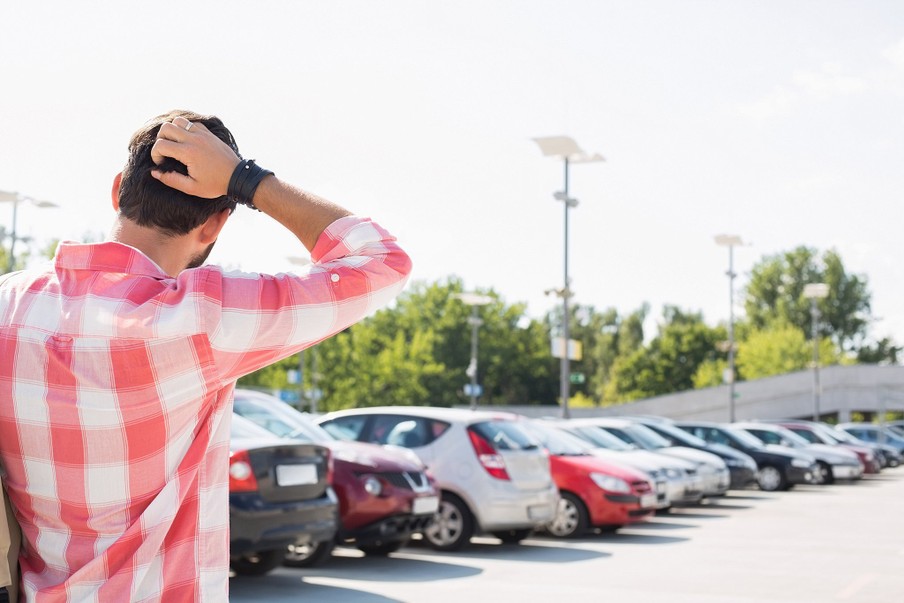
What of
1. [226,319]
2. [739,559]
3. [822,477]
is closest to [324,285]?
[226,319]

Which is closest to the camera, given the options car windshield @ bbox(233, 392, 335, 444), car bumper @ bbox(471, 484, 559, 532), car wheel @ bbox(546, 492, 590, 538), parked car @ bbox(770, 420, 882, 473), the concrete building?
car windshield @ bbox(233, 392, 335, 444)

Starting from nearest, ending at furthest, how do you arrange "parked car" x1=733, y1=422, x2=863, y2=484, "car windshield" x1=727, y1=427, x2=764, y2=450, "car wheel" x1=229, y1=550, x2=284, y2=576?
"car wheel" x1=229, y1=550, x2=284, y2=576 → "car windshield" x1=727, y1=427, x2=764, y2=450 → "parked car" x1=733, y1=422, x2=863, y2=484

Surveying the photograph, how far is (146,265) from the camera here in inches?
68.5

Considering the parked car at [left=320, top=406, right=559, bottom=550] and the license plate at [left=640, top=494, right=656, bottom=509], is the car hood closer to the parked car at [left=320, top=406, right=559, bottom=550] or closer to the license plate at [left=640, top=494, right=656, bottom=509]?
the parked car at [left=320, top=406, right=559, bottom=550]

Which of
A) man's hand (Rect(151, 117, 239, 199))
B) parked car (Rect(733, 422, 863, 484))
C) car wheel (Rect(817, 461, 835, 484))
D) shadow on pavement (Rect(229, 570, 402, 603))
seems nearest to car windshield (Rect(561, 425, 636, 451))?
shadow on pavement (Rect(229, 570, 402, 603))

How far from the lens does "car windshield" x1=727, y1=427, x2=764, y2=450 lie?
83.4 feet

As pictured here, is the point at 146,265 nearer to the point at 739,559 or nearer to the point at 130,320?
the point at 130,320

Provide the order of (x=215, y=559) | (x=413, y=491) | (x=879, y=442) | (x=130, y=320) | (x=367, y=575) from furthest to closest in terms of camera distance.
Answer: (x=879, y=442) < (x=413, y=491) < (x=367, y=575) < (x=215, y=559) < (x=130, y=320)

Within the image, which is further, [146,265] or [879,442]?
[879,442]

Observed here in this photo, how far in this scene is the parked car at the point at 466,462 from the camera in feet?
38.9

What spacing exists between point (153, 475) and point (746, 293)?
367 feet

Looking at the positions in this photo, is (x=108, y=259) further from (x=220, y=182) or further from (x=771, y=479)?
(x=771, y=479)

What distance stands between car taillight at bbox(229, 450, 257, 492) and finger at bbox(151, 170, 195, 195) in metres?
6.80

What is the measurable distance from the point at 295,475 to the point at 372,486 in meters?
1.60
